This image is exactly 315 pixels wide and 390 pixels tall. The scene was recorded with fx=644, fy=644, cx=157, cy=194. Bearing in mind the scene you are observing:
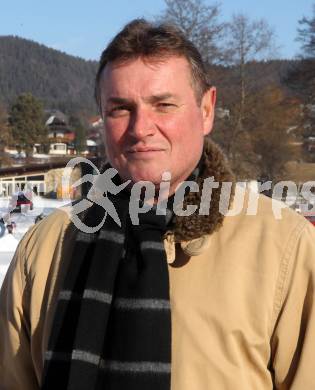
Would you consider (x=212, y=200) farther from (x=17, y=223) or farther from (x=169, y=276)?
(x=17, y=223)

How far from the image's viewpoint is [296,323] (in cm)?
161

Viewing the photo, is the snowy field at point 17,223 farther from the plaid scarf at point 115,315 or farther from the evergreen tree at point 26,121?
the evergreen tree at point 26,121

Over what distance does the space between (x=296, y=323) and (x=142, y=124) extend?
651 millimetres

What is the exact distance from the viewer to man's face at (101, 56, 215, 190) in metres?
1.71

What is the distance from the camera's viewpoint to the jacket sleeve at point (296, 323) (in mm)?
1585

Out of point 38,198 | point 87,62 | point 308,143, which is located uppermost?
point 87,62

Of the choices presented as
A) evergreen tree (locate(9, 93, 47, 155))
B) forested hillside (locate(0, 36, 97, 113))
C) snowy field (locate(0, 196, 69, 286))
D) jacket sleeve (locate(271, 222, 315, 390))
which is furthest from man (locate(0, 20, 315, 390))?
forested hillside (locate(0, 36, 97, 113))

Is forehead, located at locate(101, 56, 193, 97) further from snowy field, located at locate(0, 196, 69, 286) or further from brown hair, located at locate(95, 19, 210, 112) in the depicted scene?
snowy field, located at locate(0, 196, 69, 286)

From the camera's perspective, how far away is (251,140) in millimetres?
35062

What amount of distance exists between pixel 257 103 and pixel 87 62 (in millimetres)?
131321

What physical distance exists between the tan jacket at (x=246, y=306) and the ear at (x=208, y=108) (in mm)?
280

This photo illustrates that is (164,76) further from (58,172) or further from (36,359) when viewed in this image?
(58,172)

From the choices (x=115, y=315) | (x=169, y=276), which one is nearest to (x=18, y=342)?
(x=115, y=315)

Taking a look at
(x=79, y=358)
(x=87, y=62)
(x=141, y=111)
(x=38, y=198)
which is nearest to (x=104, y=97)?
(x=141, y=111)
